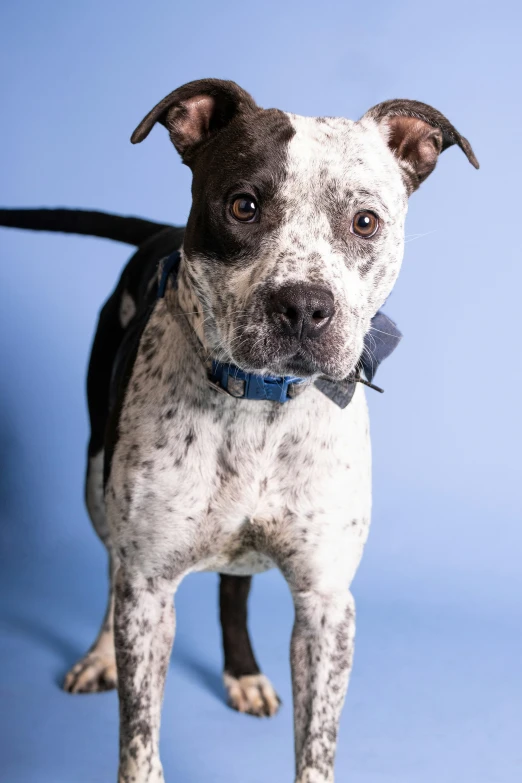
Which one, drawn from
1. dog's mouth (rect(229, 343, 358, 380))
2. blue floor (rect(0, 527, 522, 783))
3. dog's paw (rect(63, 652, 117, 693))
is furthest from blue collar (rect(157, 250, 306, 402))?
dog's paw (rect(63, 652, 117, 693))

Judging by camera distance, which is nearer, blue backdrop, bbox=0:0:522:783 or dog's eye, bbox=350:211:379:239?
dog's eye, bbox=350:211:379:239

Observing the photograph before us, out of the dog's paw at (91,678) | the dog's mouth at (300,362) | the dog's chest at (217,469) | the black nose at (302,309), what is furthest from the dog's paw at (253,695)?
the black nose at (302,309)

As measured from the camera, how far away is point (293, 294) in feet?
9.24

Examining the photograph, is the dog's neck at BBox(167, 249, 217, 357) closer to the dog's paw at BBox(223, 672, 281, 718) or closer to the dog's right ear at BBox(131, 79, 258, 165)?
the dog's right ear at BBox(131, 79, 258, 165)

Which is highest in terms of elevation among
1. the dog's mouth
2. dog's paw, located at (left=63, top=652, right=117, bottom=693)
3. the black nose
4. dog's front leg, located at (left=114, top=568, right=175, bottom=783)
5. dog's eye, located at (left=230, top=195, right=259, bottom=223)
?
dog's eye, located at (left=230, top=195, right=259, bottom=223)

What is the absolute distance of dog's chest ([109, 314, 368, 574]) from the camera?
332 centimetres

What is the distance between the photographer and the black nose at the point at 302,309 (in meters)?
2.82

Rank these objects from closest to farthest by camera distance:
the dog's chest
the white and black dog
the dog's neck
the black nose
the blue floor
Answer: the black nose < the white and black dog < the dog's neck < the dog's chest < the blue floor

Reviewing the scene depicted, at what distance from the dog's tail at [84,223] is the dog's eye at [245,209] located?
1.64 meters

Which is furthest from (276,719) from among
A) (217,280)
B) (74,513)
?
(217,280)

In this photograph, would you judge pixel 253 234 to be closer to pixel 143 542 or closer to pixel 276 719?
pixel 143 542

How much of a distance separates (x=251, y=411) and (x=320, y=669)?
30.6 inches

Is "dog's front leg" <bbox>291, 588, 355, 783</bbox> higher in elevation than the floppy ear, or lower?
lower

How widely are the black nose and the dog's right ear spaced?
2.17 ft
